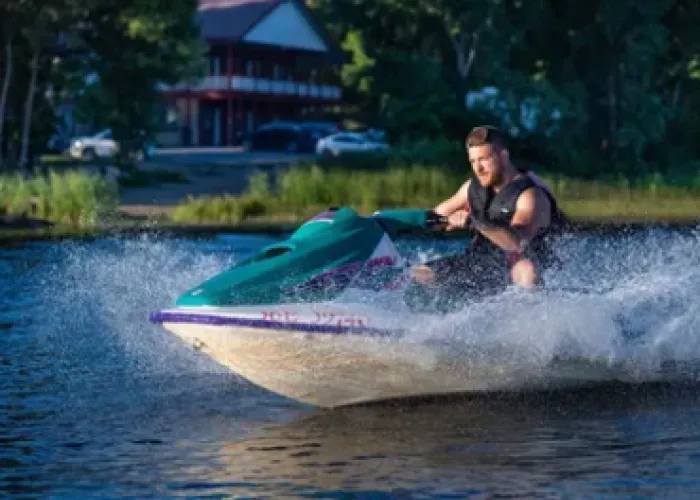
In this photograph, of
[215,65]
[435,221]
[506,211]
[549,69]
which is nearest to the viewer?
[506,211]

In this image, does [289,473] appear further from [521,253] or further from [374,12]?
[374,12]

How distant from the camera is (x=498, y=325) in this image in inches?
470

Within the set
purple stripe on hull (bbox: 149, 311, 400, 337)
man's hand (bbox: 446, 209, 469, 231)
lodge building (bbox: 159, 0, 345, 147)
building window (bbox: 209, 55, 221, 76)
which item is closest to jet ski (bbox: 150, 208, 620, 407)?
purple stripe on hull (bbox: 149, 311, 400, 337)

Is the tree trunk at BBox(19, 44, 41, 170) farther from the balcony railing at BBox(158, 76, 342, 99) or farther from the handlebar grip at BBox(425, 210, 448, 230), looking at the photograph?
the balcony railing at BBox(158, 76, 342, 99)

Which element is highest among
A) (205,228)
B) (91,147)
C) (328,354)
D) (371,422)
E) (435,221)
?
(435,221)

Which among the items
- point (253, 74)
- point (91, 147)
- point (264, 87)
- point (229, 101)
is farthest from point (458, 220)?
point (253, 74)

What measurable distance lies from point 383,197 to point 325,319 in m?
25.5

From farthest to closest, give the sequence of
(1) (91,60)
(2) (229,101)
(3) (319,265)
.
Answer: (2) (229,101)
(1) (91,60)
(3) (319,265)

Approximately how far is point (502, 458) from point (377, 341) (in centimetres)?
130

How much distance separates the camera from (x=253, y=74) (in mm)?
93438

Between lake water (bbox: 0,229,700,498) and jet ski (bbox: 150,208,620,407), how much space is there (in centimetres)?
26

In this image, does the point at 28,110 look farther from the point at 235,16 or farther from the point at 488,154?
the point at 235,16

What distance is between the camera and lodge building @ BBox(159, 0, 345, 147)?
90.1 m

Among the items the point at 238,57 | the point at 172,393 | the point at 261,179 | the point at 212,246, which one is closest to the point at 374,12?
the point at 261,179
